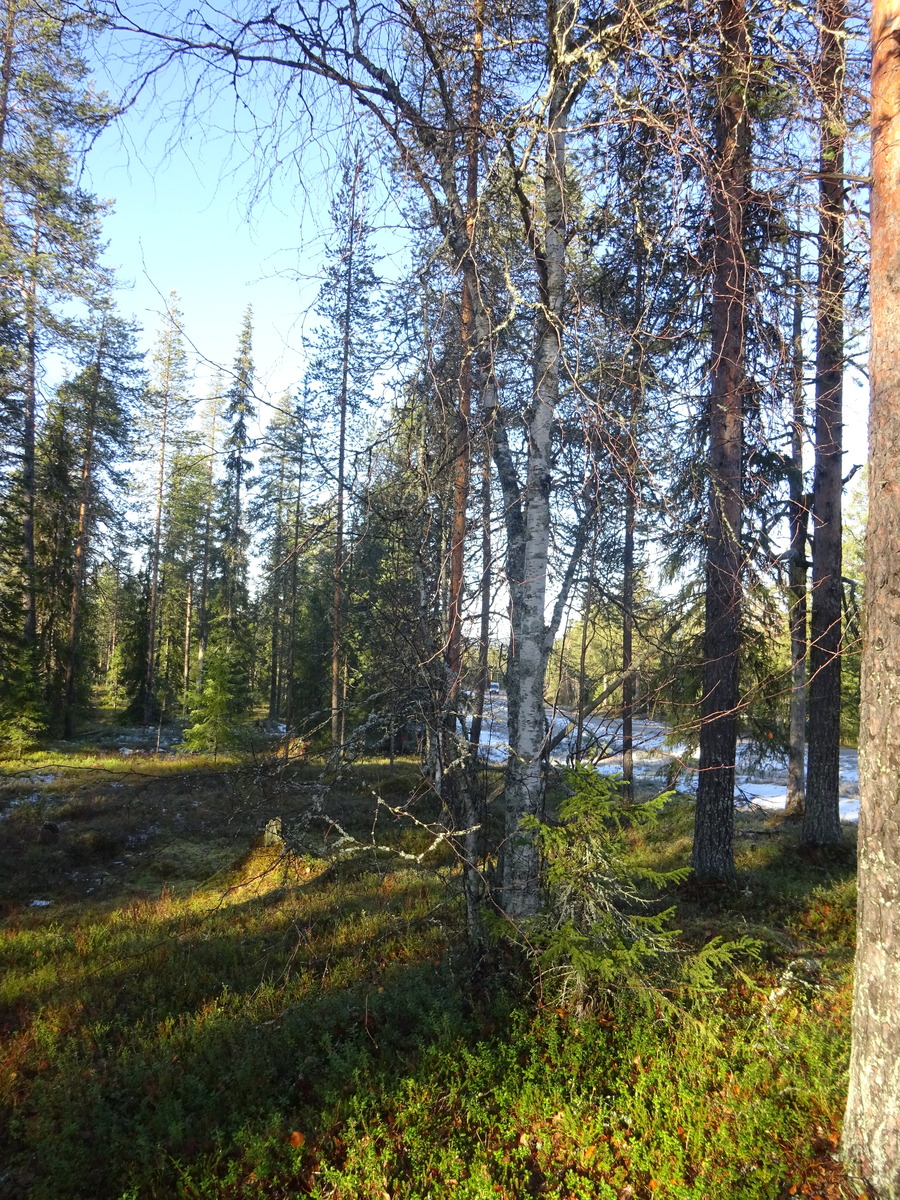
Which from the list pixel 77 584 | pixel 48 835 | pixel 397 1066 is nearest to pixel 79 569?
pixel 77 584

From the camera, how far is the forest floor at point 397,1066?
3.45 m

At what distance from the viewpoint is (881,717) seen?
2932 mm

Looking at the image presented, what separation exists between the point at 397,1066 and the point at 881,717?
3.90 meters

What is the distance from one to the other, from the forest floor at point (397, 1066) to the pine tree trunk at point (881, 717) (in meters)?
0.38

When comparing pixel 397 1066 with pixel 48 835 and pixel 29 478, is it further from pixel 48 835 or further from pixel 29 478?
pixel 29 478

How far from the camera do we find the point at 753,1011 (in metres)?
4.71

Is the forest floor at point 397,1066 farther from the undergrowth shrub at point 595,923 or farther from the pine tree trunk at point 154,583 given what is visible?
the pine tree trunk at point 154,583

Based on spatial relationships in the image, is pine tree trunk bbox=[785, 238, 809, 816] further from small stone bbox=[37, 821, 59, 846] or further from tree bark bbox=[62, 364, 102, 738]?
tree bark bbox=[62, 364, 102, 738]

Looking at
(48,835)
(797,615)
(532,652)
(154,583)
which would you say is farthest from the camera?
(154,583)

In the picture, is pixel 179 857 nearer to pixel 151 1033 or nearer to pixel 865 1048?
pixel 151 1033

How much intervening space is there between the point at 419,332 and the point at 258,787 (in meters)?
3.50

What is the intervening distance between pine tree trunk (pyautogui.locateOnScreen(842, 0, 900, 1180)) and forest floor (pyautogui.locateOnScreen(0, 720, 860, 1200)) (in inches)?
14.9

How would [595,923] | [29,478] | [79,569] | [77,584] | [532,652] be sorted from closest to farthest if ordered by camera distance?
[595,923], [532,652], [29,478], [77,584], [79,569]

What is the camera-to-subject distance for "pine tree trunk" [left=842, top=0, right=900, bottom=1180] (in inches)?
111
